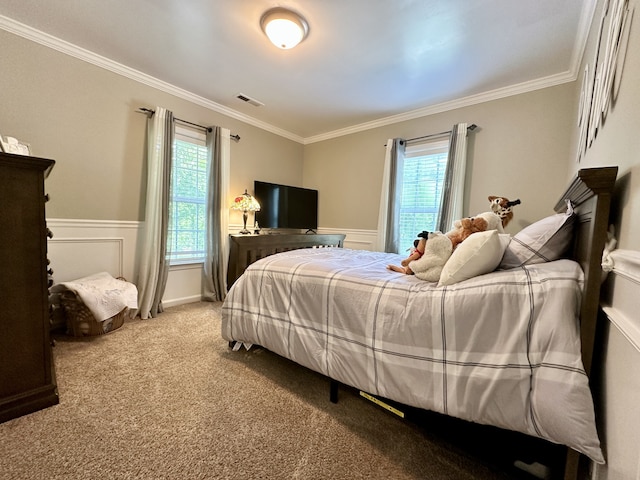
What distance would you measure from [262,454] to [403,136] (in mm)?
3659

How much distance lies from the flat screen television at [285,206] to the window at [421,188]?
4.92ft

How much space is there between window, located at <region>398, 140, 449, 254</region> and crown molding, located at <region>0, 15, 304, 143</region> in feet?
7.64

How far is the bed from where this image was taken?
849mm

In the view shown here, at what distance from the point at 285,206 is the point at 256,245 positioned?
1020mm

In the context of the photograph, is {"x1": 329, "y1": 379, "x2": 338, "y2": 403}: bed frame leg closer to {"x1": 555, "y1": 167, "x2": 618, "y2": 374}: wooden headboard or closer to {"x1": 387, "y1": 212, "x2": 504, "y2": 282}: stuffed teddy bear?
{"x1": 387, "y1": 212, "x2": 504, "y2": 282}: stuffed teddy bear

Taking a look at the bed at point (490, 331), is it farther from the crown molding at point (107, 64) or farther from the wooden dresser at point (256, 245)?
the crown molding at point (107, 64)

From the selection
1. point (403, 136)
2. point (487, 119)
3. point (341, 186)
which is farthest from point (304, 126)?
point (487, 119)

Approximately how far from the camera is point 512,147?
109 inches

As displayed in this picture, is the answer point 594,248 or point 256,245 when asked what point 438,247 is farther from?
point 256,245

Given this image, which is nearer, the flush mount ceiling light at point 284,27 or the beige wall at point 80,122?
the flush mount ceiling light at point 284,27

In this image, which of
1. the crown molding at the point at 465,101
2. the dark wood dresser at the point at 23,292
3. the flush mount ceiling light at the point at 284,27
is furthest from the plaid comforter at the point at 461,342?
the crown molding at the point at 465,101

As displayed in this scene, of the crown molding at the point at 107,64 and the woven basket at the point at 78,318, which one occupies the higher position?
the crown molding at the point at 107,64

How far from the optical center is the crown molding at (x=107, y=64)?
2123 mm

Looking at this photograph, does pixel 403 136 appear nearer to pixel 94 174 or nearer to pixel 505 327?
pixel 505 327
